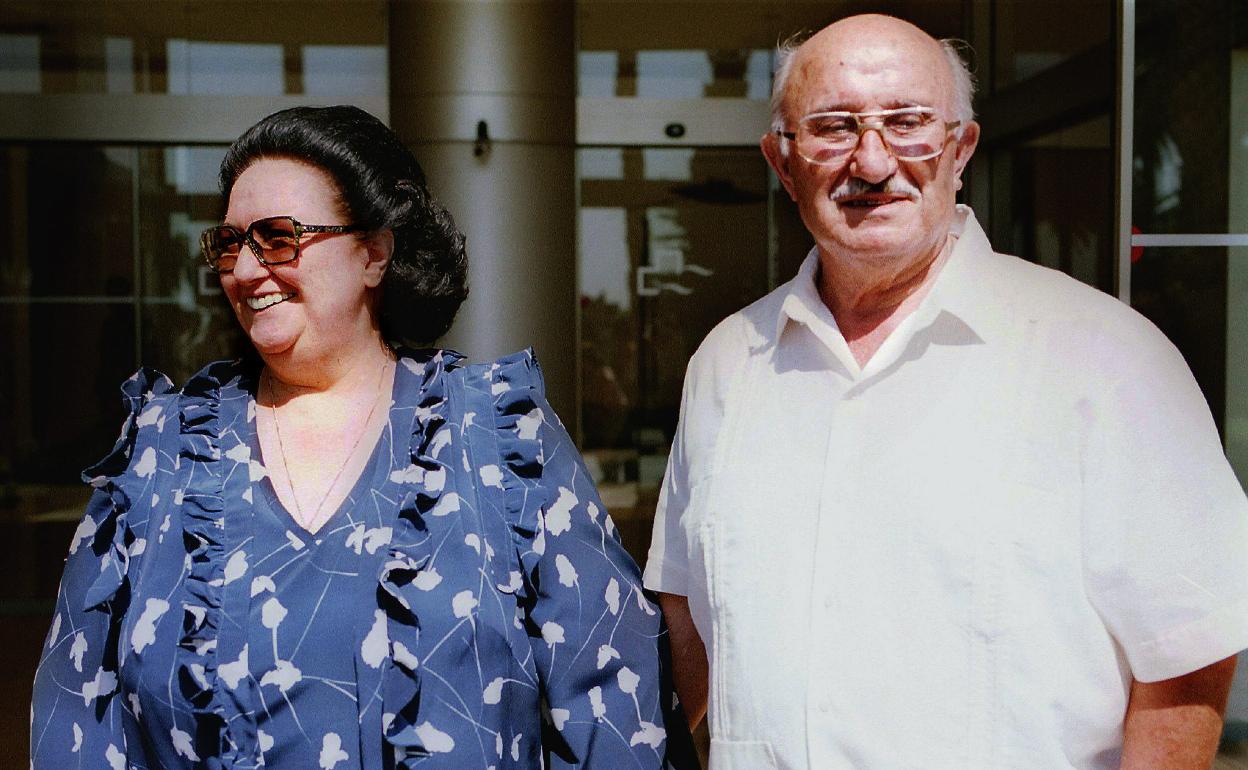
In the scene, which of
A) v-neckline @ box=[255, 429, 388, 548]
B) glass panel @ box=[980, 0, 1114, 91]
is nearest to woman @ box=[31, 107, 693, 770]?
v-neckline @ box=[255, 429, 388, 548]

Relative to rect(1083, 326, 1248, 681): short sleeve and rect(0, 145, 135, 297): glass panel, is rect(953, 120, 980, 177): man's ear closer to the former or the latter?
rect(1083, 326, 1248, 681): short sleeve

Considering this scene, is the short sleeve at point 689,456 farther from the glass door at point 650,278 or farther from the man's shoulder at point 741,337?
the glass door at point 650,278

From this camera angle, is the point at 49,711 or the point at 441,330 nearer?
Result: the point at 49,711

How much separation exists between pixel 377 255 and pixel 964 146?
103 cm

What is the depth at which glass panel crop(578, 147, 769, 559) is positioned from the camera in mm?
10539

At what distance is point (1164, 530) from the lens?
1.65m

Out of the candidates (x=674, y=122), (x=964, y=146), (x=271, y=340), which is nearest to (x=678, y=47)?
(x=674, y=122)

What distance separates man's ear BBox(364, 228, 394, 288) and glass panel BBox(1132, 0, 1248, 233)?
3.15 metres

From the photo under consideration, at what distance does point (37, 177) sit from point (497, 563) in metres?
9.49

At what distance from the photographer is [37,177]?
10.0m

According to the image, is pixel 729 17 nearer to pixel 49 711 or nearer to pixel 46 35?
pixel 46 35

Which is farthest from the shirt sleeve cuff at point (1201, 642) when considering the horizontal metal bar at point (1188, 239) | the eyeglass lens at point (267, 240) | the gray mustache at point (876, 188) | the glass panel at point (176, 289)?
the glass panel at point (176, 289)

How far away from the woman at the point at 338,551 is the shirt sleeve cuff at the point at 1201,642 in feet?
2.77

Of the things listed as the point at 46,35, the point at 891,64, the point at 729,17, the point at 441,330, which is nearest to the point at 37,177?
the point at 46,35
